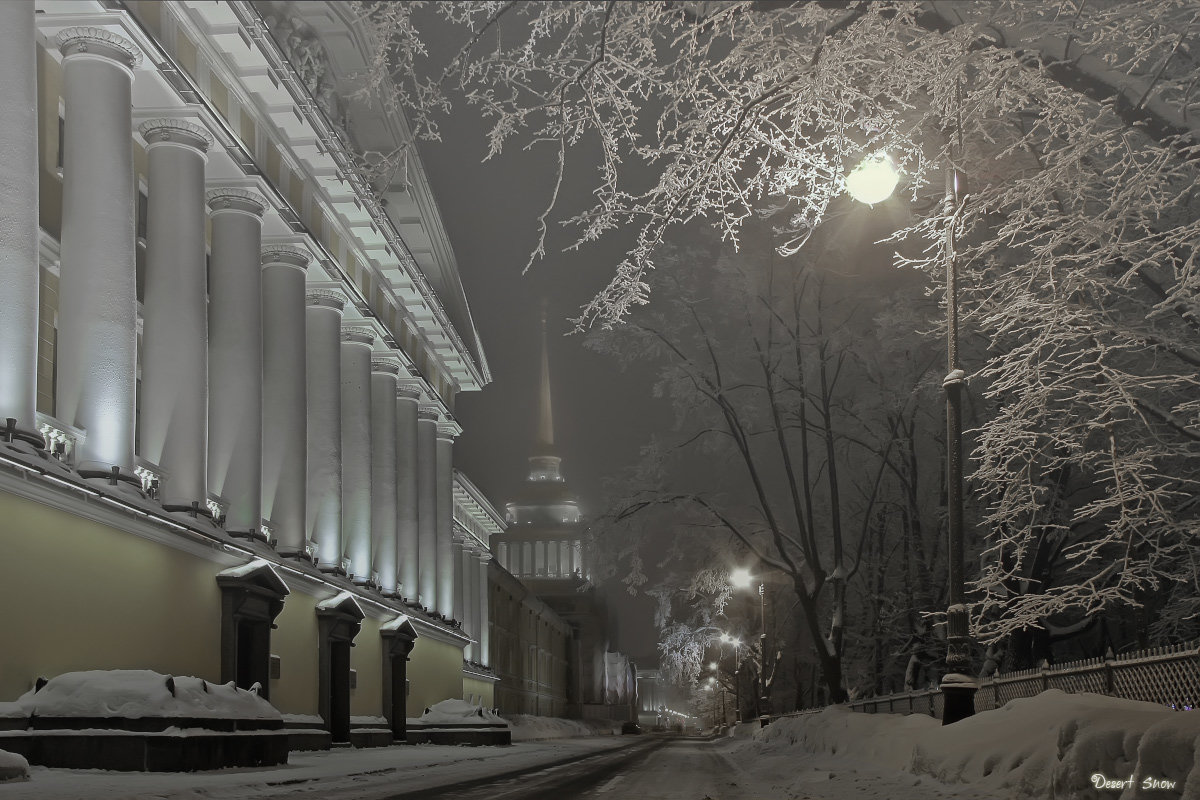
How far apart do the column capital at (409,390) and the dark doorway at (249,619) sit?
17.8 meters

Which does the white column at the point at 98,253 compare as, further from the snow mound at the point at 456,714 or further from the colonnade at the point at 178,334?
the snow mound at the point at 456,714

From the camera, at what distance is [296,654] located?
30.1 meters

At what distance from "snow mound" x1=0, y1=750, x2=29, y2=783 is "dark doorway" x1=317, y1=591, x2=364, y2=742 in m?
19.3

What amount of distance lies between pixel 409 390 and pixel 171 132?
2194cm

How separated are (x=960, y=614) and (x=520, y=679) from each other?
84.7 metres

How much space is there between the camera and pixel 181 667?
74.6 feet

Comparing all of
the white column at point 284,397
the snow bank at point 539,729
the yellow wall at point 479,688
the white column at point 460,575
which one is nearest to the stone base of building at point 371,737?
the white column at point 284,397

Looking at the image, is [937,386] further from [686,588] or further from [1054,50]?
[1054,50]

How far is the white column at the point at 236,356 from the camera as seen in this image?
26.5 m

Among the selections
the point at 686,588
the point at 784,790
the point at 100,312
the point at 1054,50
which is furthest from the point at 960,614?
the point at 686,588

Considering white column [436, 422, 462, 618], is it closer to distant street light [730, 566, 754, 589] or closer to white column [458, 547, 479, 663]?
distant street light [730, 566, 754, 589]

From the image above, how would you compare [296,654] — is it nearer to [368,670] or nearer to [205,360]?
[368,670]

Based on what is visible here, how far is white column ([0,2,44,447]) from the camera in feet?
54.2

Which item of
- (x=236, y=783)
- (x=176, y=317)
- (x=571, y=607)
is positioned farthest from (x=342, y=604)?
(x=571, y=607)
